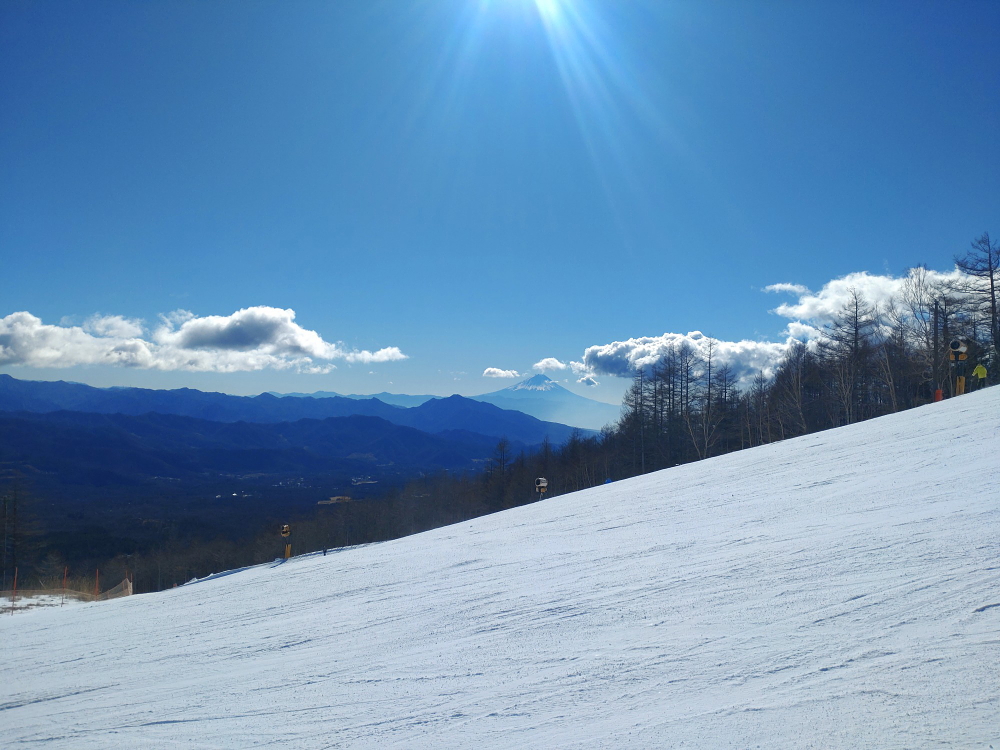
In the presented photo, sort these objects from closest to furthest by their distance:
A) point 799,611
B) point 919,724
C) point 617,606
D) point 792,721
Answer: point 919,724 < point 792,721 < point 799,611 < point 617,606

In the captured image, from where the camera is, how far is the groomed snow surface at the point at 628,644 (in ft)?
13.0

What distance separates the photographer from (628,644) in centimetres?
535

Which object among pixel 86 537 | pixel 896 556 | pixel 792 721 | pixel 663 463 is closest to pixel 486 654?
pixel 792 721

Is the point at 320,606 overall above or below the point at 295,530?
above

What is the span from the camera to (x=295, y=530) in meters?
64.6

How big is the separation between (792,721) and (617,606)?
9.11 ft

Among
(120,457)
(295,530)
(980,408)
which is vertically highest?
(120,457)

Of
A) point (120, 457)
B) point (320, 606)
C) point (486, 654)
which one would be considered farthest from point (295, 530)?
point (120, 457)

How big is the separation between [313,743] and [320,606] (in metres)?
5.11

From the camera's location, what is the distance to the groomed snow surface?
395 centimetres

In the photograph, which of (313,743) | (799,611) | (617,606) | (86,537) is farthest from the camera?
(86,537)

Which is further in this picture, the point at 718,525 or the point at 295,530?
the point at 295,530

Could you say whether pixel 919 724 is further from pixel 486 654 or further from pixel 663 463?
pixel 663 463

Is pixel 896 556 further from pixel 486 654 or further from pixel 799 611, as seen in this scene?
pixel 486 654
